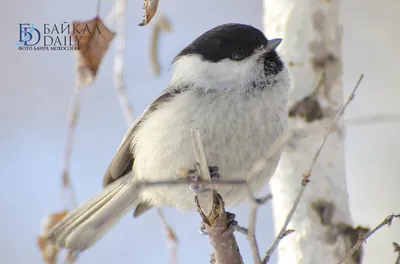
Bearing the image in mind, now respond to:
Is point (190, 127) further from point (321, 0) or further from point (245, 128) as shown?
point (321, 0)

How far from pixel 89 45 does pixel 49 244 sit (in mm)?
695

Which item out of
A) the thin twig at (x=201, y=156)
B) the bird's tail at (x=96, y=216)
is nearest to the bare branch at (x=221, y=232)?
the thin twig at (x=201, y=156)

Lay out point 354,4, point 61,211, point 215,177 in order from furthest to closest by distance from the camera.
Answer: point 354,4 < point 61,211 < point 215,177

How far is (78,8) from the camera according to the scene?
3881 millimetres

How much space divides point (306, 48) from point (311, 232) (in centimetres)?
63

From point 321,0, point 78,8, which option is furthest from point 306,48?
point 78,8

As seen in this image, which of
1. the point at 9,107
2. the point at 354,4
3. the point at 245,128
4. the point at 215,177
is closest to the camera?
the point at 215,177

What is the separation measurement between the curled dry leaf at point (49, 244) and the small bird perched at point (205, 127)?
3 cm

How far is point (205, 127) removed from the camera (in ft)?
6.12

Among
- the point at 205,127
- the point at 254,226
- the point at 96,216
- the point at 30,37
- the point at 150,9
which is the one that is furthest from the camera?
the point at 30,37

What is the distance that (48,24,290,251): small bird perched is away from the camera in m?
1.88

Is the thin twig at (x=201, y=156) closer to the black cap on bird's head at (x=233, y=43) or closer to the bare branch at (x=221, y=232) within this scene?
the bare branch at (x=221, y=232)

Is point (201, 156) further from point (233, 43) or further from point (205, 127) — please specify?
point (233, 43)

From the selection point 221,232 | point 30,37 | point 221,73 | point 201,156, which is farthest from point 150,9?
point 30,37
